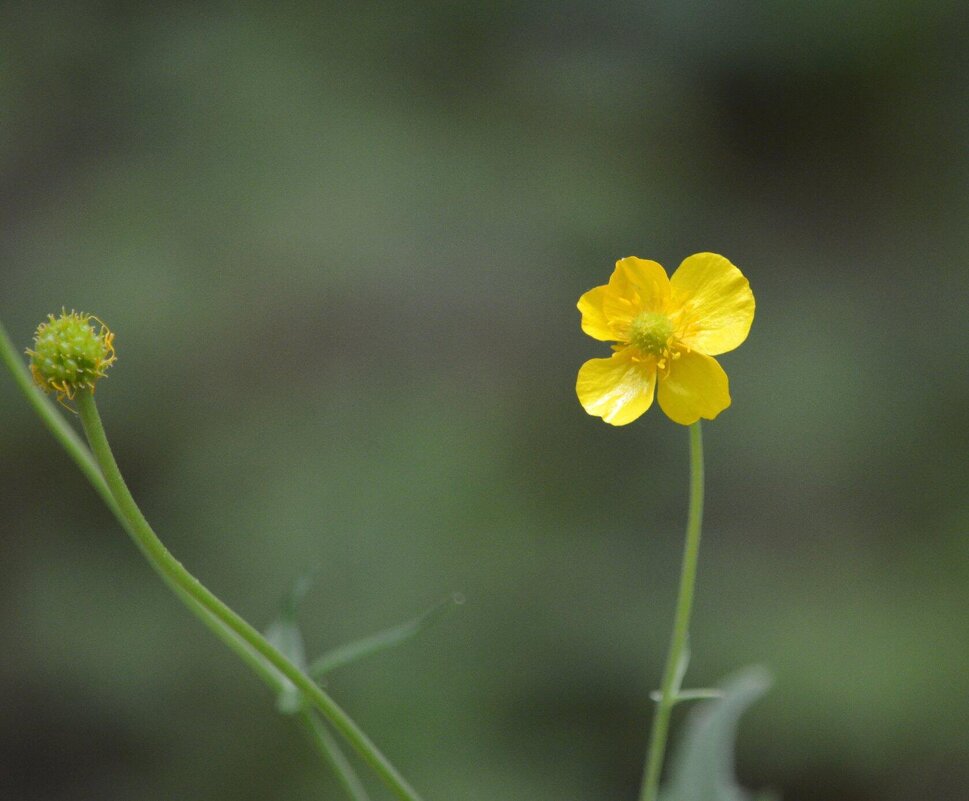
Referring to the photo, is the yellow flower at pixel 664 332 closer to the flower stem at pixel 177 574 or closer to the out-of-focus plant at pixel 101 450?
the out-of-focus plant at pixel 101 450

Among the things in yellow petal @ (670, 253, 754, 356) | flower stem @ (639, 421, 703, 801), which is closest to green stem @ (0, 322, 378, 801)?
flower stem @ (639, 421, 703, 801)


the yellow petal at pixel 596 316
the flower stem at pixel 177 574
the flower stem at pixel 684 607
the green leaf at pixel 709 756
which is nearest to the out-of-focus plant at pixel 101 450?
the flower stem at pixel 177 574

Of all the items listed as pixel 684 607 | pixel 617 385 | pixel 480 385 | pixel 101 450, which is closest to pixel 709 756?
pixel 684 607

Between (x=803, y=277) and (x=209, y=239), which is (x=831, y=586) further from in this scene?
(x=209, y=239)

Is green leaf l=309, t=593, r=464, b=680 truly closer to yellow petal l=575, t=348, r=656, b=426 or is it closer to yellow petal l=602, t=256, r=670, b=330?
yellow petal l=575, t=348, r=656, b=426

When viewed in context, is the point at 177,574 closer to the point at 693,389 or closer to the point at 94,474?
the point at 94,474

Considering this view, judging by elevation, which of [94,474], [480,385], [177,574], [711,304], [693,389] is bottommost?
[177,574]
